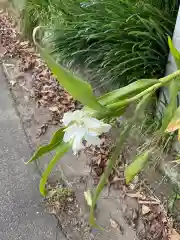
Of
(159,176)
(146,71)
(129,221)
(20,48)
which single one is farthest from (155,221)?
(20,48)

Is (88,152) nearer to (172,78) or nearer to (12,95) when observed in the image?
(12,95)

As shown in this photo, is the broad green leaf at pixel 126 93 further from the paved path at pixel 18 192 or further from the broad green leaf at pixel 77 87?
the paved path at pixel 18 192

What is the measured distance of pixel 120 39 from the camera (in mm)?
2066

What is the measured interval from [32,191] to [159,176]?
695 mm

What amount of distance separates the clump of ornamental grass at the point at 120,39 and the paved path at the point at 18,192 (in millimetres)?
602

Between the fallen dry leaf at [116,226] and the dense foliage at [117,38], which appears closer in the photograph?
the fallen dry leaf at [116,226]

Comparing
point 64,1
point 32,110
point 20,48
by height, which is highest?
point 64,1

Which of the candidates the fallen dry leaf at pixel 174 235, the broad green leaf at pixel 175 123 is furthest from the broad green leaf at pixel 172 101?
the fallen dry leaf at pixel 174 235

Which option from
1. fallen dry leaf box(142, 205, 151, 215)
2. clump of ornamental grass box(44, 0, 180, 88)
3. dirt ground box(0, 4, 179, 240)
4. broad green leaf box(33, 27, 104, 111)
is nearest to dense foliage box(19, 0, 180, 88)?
clump of ornamental grass box(44, 0, 180, 88)

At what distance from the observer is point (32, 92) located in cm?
273

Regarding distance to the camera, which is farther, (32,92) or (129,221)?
(32,92)

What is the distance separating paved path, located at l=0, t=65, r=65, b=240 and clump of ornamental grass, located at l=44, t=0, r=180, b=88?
1.98 feet

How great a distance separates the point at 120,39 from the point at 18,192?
102cm

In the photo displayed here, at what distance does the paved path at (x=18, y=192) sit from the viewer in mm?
1873
